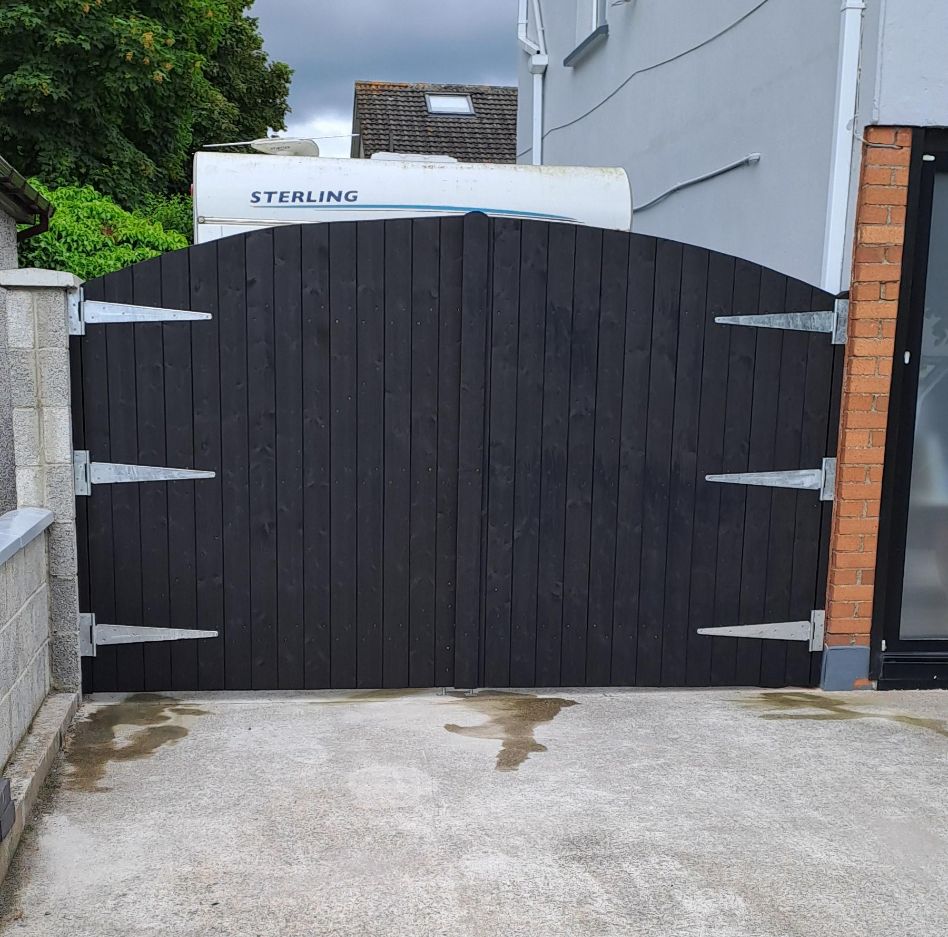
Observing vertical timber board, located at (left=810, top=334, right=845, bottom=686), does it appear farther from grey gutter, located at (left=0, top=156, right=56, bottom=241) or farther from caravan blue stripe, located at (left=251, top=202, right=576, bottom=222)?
grey gutter, located at (left=0, top=156, right=56, bottom=241)

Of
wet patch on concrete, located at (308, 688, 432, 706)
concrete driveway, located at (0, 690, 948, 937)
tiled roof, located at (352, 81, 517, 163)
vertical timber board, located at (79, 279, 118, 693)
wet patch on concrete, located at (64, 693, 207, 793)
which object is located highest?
tiled roof, located at (352, 81, 517, 163)

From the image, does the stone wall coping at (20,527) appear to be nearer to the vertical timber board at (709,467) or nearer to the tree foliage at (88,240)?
the vertical timber board at (709,467)

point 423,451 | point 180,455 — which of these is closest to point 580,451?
point 423,451

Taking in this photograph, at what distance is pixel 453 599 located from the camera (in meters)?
4.37

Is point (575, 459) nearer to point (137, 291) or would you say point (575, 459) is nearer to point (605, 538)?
point (605, 538)

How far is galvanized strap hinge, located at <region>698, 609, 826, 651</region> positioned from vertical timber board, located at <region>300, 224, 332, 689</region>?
1.78 m

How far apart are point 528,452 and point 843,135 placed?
194cm

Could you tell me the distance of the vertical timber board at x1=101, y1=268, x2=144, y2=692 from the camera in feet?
13.1

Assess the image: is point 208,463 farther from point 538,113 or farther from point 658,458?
point 538,113

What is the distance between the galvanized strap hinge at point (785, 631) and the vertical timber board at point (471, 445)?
3.66 feet

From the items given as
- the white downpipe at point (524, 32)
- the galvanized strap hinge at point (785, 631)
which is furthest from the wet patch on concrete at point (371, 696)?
the white downpipe at point (524, 32)

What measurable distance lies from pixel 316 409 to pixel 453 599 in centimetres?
106

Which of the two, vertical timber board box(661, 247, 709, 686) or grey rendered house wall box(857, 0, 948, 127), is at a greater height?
grey rendered house wall box(857, 0, 948, 127)

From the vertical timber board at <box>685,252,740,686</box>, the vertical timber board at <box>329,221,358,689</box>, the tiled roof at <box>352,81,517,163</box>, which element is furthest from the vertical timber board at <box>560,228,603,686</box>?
the tiled roof at <box>352,81,517,163</box>
